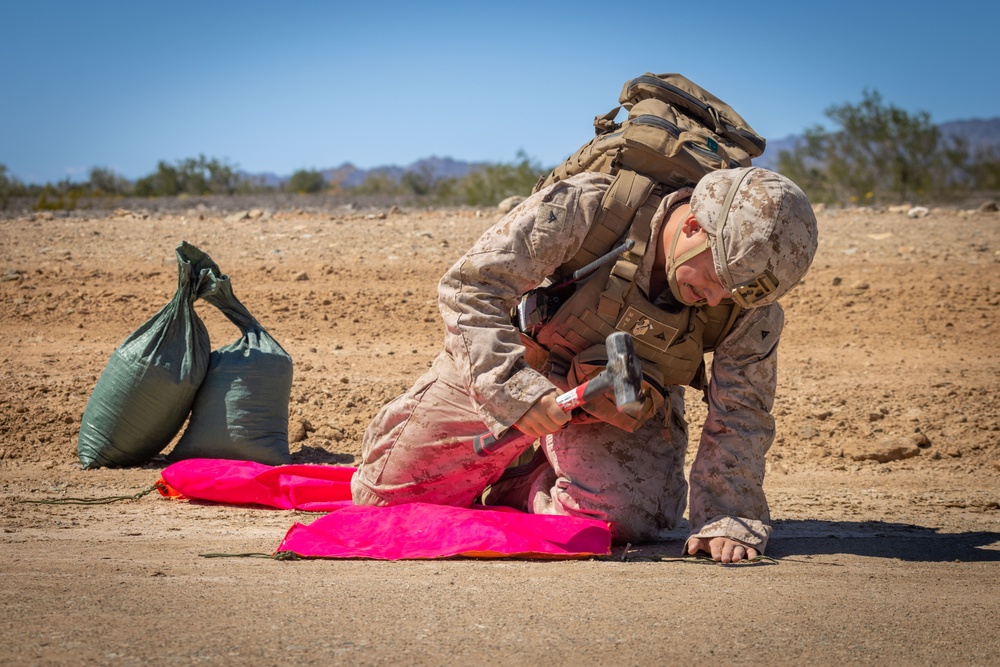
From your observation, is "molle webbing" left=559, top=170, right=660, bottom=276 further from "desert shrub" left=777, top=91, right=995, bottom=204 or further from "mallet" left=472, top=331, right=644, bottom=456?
"desert shrub" left=777, top=91, right=995, bottom=204

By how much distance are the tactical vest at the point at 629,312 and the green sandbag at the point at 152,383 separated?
1.69 m

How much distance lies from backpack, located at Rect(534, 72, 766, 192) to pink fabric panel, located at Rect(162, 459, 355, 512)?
4.69ft

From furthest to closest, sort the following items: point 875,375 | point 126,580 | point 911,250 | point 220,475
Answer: point 911,250 < point 875,375 < point 220,475 < point 126,580

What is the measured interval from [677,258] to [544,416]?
62cm

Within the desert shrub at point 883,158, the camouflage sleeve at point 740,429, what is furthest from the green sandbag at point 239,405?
the desert shrub at point 883,158

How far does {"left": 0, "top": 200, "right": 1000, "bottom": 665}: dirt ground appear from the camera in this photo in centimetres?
228

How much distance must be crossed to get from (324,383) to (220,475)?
1611 mm

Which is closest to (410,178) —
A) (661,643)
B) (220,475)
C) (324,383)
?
(324,383)

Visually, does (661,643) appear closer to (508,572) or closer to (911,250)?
(508,572)

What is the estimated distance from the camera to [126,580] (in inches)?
103

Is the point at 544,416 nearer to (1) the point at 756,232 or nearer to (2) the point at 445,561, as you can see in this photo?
(2) the point at 445,561

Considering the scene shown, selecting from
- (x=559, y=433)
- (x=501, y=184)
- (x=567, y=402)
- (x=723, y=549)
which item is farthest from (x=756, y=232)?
(x=501, y=184)

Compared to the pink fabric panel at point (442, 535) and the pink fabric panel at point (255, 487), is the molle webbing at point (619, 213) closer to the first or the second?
the pink fabric panel at point (442, 535)

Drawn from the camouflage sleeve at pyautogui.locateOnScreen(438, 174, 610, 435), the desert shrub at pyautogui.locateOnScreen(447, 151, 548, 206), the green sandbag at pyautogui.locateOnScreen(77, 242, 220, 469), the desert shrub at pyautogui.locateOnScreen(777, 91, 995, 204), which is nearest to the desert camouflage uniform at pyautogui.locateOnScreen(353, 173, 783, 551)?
the camouflage sleeve at pyautogui.locateOnScreen(438, 174, 610, 435)
